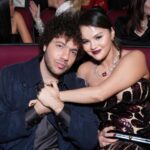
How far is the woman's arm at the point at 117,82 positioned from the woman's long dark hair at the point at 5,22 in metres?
0.94

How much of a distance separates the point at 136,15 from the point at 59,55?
1.13 m

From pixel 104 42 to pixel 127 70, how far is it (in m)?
0.16

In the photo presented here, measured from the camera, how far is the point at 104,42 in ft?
5.82

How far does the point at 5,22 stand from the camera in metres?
2.55

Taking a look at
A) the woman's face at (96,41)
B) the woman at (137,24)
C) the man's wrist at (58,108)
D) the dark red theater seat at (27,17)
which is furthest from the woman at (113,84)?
the dark red theater seat at (27,17)

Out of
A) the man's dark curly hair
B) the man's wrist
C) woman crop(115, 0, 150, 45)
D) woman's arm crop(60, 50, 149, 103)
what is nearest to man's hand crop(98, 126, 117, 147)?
woman's arm crop(60, 50, 149, 103)

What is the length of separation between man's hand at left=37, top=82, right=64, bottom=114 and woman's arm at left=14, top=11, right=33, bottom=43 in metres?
1.13

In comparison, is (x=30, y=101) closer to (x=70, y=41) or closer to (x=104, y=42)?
(x=70, y=41)

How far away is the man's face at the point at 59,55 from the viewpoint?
1662 millimetres

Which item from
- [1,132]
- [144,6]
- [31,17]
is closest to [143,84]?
[1,132]

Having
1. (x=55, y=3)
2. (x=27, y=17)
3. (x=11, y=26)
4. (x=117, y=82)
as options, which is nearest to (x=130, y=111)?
(x=117, y=82)

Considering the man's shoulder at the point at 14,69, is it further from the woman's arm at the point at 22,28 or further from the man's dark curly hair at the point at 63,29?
the woman's arm at the point at 22,28

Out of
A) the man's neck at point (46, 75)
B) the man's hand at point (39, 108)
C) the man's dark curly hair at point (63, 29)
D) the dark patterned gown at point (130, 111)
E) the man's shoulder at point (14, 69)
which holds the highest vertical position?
the man's dark curly hair at point (63, 29)

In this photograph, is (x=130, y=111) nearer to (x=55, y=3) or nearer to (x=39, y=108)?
(x=39, y=108)
